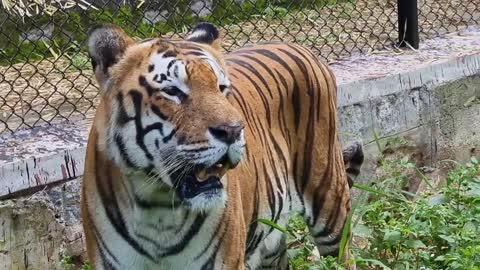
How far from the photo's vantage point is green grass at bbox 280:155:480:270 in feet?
15.8

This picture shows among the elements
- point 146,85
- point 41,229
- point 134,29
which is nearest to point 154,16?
point 134,29

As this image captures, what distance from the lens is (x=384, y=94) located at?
636 centimetres

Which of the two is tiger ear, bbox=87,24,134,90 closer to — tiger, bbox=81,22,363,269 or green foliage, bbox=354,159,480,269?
tiger, bbox=81,22,363,269

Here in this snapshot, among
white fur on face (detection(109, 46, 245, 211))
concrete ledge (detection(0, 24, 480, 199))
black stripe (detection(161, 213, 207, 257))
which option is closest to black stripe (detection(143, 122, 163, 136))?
white fur on face (detection(109, 46, 245, 211))

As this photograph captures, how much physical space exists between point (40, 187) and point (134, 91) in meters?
1.53

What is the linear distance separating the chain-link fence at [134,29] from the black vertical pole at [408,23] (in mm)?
111

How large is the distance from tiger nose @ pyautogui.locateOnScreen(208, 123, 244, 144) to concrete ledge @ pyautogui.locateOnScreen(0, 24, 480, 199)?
5.88 feet

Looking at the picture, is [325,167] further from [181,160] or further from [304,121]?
[181,160]

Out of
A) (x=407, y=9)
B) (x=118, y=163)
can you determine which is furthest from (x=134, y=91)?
(x=407, y=9)

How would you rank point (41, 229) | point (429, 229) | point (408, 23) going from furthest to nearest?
point (408, 23) → point (429, 229) → point (41, 229)

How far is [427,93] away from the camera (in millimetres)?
6605

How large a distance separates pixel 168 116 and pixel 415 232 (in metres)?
1.93

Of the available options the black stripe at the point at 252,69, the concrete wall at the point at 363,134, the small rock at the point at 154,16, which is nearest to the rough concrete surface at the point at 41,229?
the concrete wall at the point at 363,134

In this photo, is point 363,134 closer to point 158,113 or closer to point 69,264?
point 69,264
